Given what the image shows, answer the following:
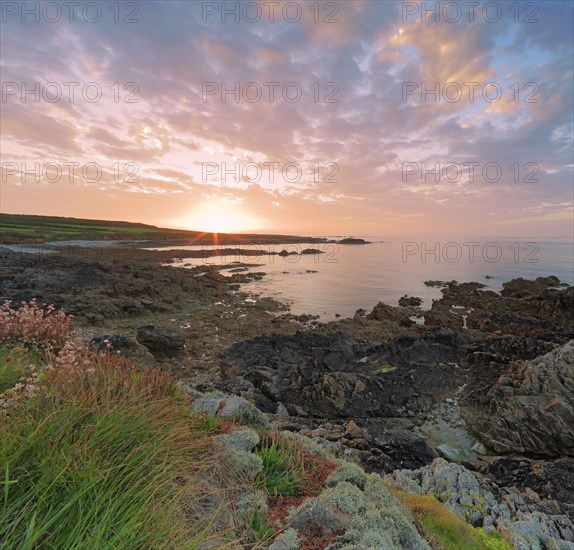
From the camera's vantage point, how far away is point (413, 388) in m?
12.4

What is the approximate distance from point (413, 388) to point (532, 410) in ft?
12.1

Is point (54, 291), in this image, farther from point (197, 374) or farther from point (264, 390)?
point (264, 390)

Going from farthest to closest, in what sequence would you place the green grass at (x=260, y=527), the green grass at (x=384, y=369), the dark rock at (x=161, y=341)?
the dark rock at (x=161, y=341) → the green grass at (x=384, y=369) → the green grass at (x=260, y=527)

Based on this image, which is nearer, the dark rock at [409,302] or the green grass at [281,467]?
the green grass at [281,467]

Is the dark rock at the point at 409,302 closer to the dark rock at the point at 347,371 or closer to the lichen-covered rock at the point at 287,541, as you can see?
the dark rock at the point at 347,371

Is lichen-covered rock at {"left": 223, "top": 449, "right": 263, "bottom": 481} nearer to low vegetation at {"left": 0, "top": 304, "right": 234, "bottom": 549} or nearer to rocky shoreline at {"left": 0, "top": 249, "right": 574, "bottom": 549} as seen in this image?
low vegetation at {"left": 0, "top": 304, "right": 234, "bottom": 549}

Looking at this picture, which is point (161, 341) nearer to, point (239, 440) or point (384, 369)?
point (384, 369)

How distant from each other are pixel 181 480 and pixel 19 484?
4.42 ft

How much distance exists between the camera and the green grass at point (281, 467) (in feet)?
12.4

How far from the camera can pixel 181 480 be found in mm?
3293

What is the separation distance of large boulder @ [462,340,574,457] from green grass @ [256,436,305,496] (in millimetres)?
8425

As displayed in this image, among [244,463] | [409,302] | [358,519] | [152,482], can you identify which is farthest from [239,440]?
[409,302]

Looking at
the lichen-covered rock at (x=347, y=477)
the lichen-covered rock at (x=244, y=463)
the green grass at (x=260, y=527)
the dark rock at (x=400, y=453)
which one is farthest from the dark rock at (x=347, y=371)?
the green grass at (x=260, y=527)

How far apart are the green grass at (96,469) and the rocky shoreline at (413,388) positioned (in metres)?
4.25
